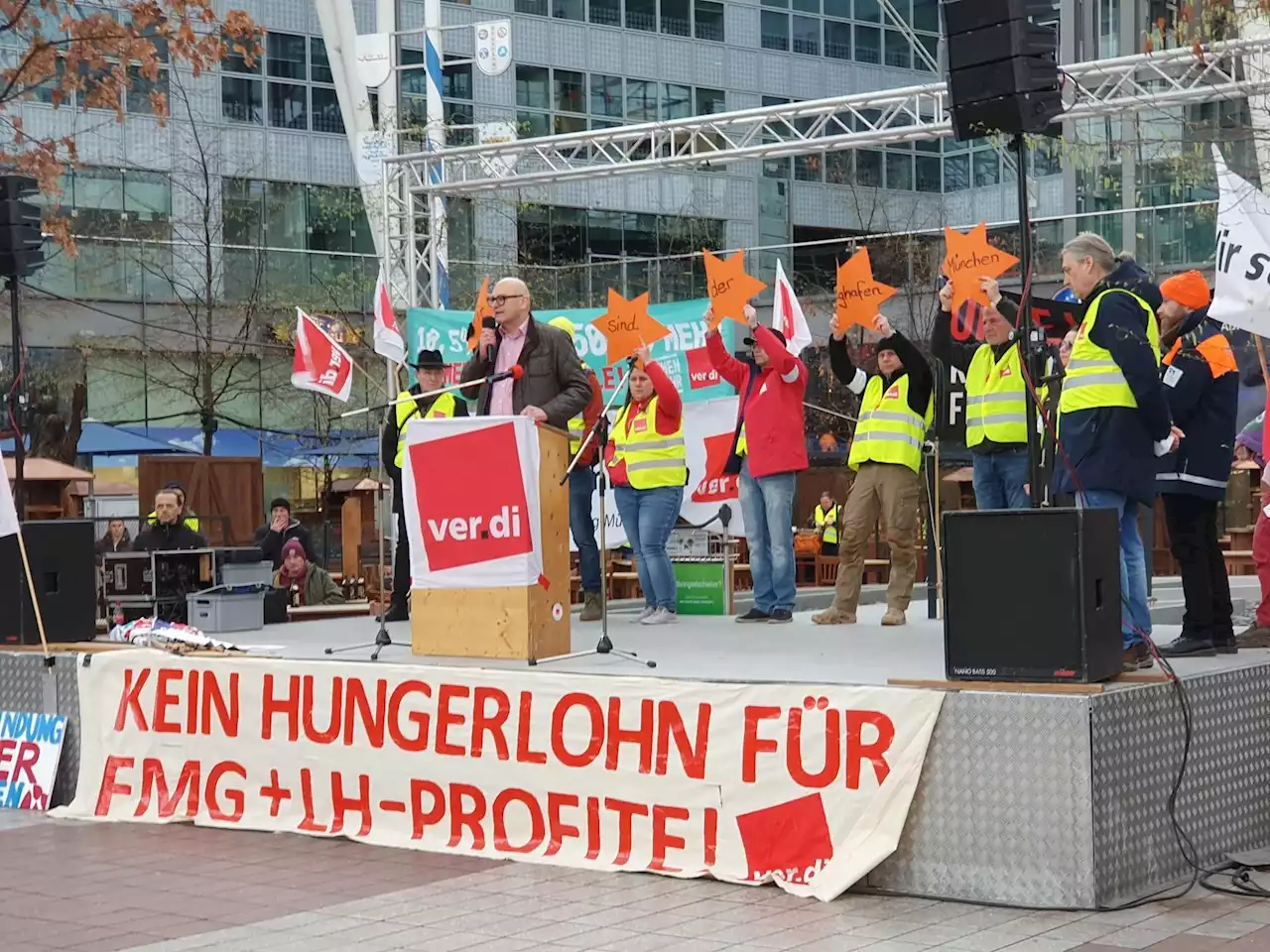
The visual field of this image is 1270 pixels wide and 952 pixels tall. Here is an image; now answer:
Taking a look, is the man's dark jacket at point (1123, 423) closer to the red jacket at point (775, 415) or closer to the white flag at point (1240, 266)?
the white flag at point (1240, 266)

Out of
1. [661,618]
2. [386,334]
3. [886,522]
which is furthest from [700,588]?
[386,334]

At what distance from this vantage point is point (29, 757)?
9.23m

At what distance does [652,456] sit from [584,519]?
742mm

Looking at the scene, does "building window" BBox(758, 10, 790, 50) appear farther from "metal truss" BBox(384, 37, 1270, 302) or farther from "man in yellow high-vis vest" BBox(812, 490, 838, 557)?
"metal truss" BBox(384, 37, 1270, 302)

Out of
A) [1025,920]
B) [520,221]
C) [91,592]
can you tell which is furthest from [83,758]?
[520,221]

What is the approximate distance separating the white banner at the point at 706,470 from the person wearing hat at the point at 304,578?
2.15 m

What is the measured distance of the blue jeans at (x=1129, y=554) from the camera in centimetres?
744

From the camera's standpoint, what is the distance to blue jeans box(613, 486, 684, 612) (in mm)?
10883

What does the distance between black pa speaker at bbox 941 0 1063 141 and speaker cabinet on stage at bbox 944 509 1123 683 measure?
1.67 meters

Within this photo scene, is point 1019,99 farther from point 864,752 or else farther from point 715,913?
point 715,913

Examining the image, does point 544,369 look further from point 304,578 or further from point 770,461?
point 304,578

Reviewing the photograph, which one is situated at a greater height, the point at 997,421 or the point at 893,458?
the point at 997,421

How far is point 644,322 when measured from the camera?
12.3m

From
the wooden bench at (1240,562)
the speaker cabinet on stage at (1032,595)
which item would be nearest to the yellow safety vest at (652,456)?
the speaker cabinet on stage at (1032,595)
